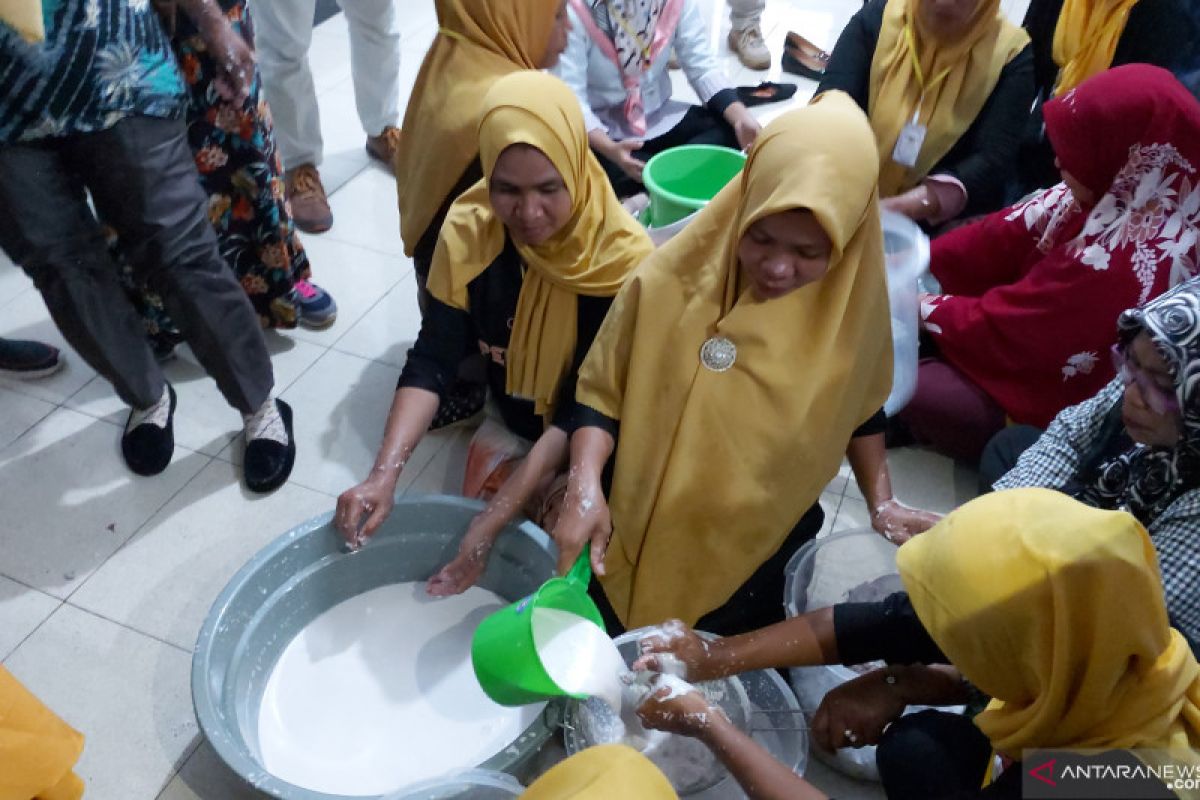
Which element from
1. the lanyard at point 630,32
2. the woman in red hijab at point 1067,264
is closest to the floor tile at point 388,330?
the lanyard at point 630,32

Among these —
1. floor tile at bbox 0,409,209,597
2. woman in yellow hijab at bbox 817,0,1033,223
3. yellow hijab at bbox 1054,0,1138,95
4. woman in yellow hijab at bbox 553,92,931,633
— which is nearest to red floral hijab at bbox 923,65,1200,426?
woman in yellow hijab at bbox 817,0,1033,223

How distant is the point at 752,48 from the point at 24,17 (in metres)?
2.66

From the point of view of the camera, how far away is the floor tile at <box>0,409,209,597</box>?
157 cm

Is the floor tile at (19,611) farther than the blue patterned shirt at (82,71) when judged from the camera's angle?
Yes

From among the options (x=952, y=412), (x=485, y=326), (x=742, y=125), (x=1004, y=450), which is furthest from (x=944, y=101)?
(x=485, y=326)

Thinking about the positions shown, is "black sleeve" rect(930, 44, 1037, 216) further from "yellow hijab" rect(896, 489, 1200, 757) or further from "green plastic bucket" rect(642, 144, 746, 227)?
"yellow hijab" rect(896, 489, 1200, 757)

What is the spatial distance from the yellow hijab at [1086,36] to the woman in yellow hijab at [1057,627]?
1.46 meters

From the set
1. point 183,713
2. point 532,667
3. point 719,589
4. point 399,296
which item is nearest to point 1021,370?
point 719,589

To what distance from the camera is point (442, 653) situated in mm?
1395

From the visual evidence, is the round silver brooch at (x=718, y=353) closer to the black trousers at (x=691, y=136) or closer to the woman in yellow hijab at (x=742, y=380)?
the woman in yellow hijab at (x=742, y=380)

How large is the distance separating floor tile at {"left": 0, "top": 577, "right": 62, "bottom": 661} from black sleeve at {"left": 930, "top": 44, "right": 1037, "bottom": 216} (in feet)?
6.62

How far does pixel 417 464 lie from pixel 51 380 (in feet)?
2.87

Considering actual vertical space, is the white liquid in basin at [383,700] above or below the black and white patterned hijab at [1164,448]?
below

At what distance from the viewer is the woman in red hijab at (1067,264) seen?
4.76 ft
